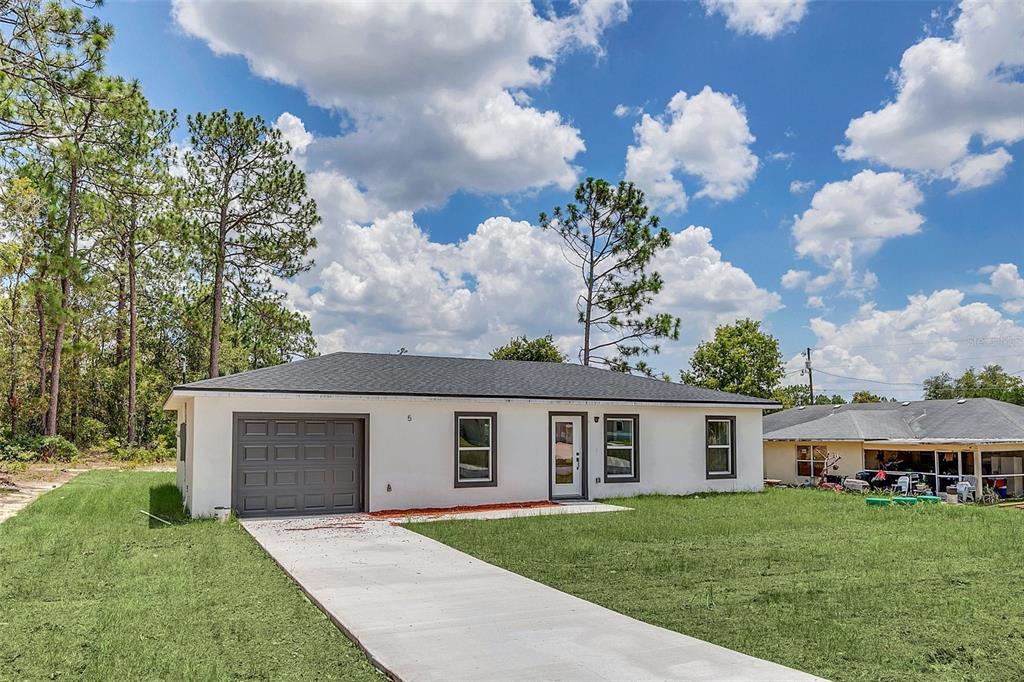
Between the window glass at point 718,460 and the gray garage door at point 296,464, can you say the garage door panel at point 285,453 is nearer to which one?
the gray garage door at point 296,464

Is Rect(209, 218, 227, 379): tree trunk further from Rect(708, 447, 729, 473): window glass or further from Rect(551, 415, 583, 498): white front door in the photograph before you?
Rect(708, 447, 729, 473): window glass

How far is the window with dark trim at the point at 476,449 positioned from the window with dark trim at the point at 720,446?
579 cm

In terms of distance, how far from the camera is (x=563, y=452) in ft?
54.3

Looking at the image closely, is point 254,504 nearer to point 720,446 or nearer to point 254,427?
point 254,427

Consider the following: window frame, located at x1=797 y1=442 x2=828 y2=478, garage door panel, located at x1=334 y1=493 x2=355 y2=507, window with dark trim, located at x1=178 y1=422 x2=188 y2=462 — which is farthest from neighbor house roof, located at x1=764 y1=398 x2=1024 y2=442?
window with dark trim, located at x1=178 y1=422 x2=188 y2=462

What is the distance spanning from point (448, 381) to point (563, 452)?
302cm

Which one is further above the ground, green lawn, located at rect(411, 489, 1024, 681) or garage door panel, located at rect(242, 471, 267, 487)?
garage door panel, located at rect(242, 471, 267, 487)

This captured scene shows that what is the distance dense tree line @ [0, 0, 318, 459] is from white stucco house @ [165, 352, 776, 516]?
6477 mm

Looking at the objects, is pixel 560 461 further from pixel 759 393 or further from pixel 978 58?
pixel 759 393

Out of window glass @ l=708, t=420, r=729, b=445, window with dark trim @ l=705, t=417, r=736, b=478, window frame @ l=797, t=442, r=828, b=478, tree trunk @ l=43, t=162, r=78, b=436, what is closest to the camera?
window with dark trim @ l=705, t=417, r=736, b=478

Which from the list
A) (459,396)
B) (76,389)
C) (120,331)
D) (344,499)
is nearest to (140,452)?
(76,389)

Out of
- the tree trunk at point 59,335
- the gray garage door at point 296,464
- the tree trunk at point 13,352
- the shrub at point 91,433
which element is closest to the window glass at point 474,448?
the gray garage door at point 296,464

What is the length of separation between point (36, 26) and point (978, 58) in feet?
58.6

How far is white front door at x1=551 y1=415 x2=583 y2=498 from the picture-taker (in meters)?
16.3
